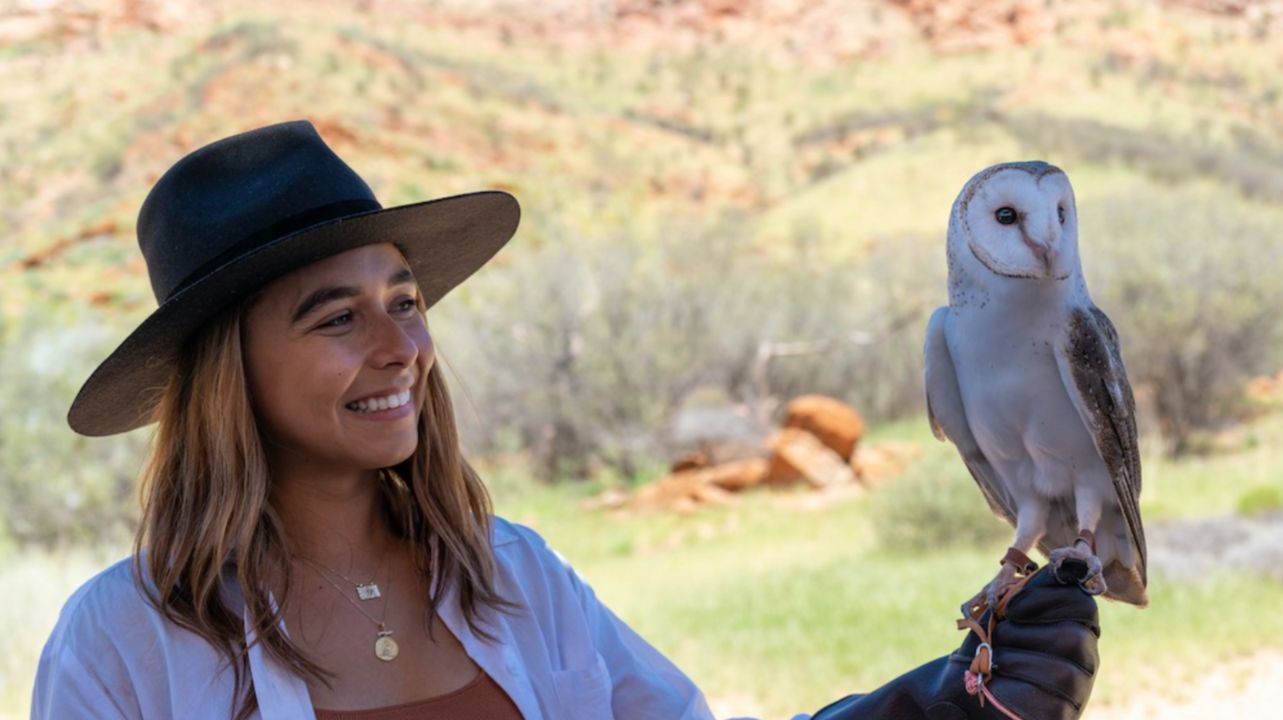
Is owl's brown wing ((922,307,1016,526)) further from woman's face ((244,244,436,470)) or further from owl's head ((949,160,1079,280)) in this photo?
woman's face ((244,244,436,470))

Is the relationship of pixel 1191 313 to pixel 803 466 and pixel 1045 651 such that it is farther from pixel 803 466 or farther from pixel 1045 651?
pixel 1045 651

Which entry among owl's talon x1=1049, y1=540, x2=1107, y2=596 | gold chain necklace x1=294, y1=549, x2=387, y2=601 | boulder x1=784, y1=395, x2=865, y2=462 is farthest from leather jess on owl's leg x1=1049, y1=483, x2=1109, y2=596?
boulder x1=784, y1=395, x2=865, y2=462

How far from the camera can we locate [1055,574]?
1.61 metres

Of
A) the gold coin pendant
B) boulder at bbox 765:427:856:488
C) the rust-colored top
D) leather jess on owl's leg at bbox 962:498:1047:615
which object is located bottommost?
boulder at bbox 765:427:856:488

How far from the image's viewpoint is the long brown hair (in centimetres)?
179

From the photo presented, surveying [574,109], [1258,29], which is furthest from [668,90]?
[1258,29]

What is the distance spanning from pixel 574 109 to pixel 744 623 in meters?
23.9

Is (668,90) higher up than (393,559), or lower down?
higher up

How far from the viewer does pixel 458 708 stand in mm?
1861

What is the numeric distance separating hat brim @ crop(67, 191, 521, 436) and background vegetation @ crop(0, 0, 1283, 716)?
0.25 meters

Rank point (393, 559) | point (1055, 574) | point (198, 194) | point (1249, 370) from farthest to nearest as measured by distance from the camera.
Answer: point (1249, 370), point (393, 559), point (198, 194), point (1055, 574)

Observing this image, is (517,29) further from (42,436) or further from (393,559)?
(393,559)

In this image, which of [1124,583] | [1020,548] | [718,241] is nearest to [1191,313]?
[718,241]

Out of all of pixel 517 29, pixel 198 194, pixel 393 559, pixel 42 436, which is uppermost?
pixel 517 29
